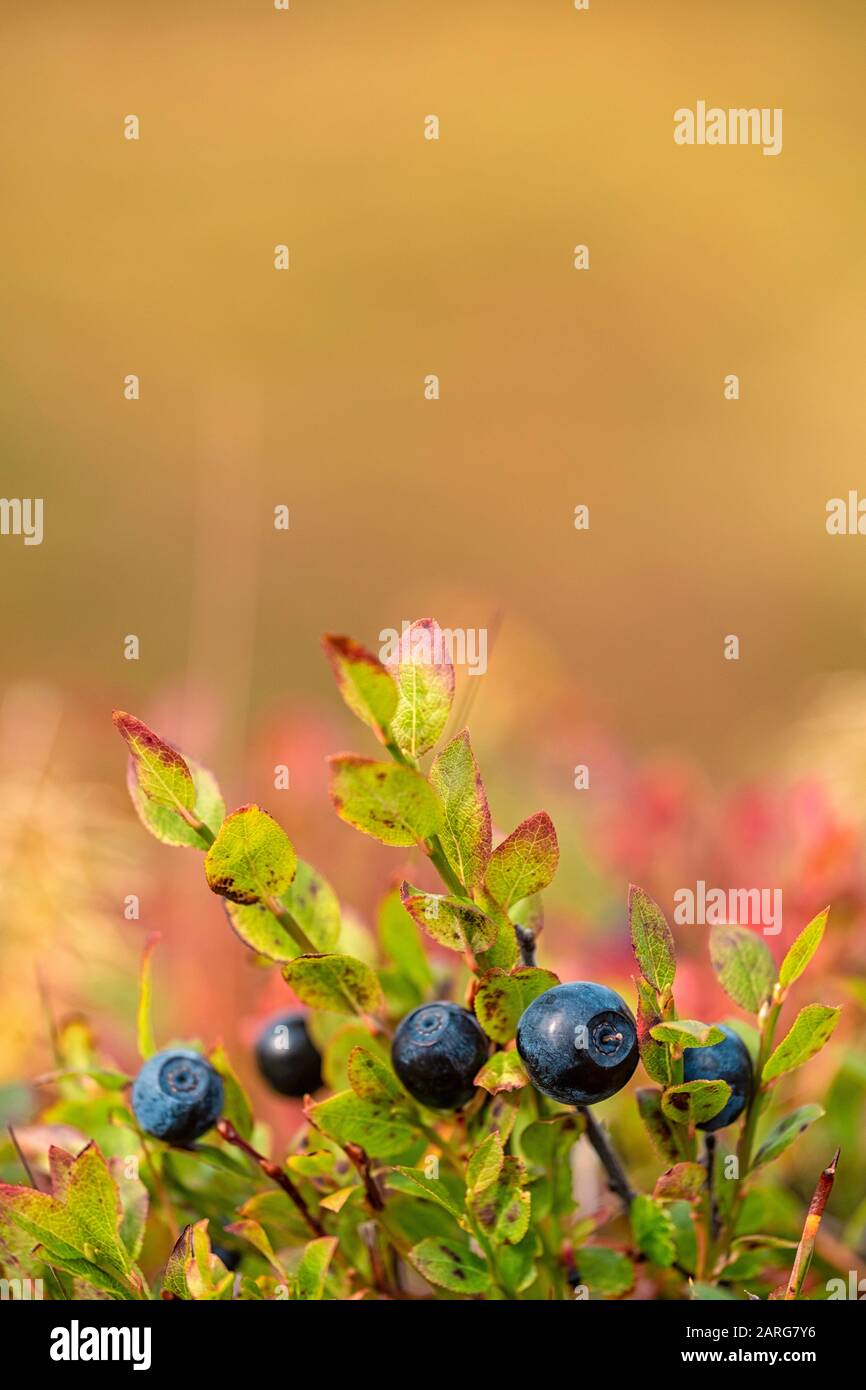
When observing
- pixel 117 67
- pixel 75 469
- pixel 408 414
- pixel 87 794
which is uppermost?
pixel 117 67

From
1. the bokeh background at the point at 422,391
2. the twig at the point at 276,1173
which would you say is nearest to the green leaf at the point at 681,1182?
the twig at the point at 276,1173

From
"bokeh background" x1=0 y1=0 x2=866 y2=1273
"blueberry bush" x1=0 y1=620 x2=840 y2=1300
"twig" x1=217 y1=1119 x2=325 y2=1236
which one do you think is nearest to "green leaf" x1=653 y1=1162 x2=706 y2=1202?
"blueberry bush" x1=0 y1=620 x2=840 y2=1300

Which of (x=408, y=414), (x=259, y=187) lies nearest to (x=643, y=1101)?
(x=408, y=414)

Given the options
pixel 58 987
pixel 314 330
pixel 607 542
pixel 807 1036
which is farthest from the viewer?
pixel 314 330

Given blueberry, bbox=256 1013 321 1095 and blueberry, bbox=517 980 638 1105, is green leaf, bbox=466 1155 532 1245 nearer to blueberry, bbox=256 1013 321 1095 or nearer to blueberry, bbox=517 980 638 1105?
blueberry, bbox=517 980 638 1105

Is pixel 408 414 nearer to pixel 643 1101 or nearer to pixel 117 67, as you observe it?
pixel 117 67
